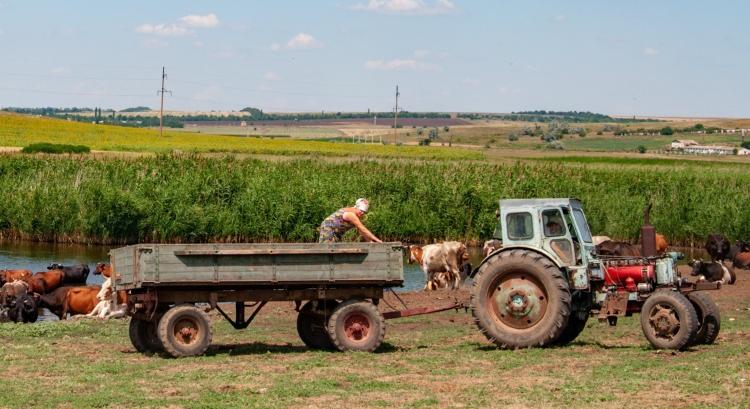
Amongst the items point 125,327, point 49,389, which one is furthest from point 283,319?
point 49,389

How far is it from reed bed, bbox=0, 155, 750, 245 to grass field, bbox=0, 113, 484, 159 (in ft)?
95.6

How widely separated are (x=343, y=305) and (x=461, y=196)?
27976 millimetres

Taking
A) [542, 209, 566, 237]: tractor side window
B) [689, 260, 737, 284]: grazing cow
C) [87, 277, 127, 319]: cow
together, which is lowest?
[87, 277, 127, 319]: cow

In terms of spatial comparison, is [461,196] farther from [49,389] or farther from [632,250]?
[49,389]

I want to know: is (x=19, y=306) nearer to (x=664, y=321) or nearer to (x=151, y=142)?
(x=664, y=321)

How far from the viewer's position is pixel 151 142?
284ft

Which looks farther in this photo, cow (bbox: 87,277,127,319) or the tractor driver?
cow (bbox: 87,277,127,319)

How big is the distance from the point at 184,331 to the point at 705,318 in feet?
23.3

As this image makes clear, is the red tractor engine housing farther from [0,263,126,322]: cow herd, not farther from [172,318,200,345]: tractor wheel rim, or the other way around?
[0,263,126,322]: cow herd

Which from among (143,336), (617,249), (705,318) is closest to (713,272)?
(617,249)

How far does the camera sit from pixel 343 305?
660 inches

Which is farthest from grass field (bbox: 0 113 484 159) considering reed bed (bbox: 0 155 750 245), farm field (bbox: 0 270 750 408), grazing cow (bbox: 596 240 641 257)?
farm field (bbox: 0 270 750 408)

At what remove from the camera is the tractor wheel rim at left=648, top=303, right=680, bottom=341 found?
16.4 metres

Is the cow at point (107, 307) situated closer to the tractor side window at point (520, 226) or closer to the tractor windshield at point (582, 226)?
the tractor side window at point (520, 226)
